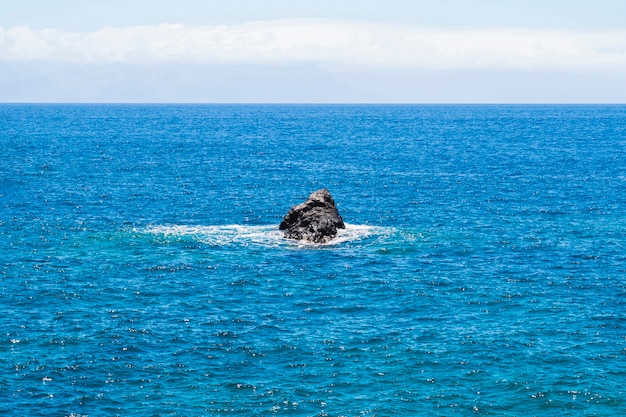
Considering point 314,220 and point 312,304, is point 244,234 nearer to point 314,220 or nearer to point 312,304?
point 314,220

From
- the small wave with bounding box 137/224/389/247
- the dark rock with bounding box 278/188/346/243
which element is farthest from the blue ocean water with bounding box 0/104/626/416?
the dark rock with bounding box 278/188/346/243

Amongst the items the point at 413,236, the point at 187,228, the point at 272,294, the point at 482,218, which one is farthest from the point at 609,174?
the point at 272,294

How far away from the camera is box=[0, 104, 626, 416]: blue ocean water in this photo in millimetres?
47438

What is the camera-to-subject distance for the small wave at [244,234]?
86169 mm

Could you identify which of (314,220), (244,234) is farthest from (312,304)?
(244,234)

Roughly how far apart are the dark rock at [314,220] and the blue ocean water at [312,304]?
2.28 m

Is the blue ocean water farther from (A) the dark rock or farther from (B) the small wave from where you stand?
(A) the dark rock

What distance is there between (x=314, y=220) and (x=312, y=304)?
22137 millimetres

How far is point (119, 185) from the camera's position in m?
129

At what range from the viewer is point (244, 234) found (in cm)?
9062

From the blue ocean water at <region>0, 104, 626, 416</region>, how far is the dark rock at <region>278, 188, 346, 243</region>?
7.47 ft

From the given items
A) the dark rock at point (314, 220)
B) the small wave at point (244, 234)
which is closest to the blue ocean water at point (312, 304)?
the small wave at point (244, 234)

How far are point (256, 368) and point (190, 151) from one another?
151860 mm

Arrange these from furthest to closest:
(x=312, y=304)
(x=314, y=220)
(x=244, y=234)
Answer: (x=244, y=234), (x=314, y=220), (x=312, y=304)
